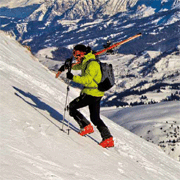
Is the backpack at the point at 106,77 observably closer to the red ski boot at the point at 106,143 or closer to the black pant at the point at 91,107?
the black pant at the point at 91,107

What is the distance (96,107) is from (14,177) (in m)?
5.80

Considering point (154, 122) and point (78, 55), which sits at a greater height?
point (78, 55)

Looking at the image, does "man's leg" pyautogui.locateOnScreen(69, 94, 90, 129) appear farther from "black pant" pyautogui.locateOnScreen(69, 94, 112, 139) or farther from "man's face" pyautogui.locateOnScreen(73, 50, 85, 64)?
"man's face" pyautogui.locateOnScreen(73, 50, 85, 64)

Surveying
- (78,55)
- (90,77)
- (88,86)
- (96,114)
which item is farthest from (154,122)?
(90,77)

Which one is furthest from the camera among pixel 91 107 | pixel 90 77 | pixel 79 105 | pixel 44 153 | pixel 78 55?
pixel 79 105

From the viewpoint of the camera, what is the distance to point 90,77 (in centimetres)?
983

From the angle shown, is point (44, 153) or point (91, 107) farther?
point (91, 107)

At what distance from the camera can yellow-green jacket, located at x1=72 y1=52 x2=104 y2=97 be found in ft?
32.0

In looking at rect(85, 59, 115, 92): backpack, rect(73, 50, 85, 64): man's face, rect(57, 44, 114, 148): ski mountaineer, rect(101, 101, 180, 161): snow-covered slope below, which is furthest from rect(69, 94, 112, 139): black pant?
rect(101, 101, 180, 161): snow-covered slope below

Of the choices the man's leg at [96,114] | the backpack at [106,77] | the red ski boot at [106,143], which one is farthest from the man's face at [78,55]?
the red ski boot at [106,143]

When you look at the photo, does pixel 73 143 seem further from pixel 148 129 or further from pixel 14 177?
pixel 148 129

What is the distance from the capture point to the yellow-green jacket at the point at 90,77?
9766mm

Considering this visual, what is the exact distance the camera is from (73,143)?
32.5ft

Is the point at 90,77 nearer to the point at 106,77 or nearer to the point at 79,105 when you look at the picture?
the point at 106,77
